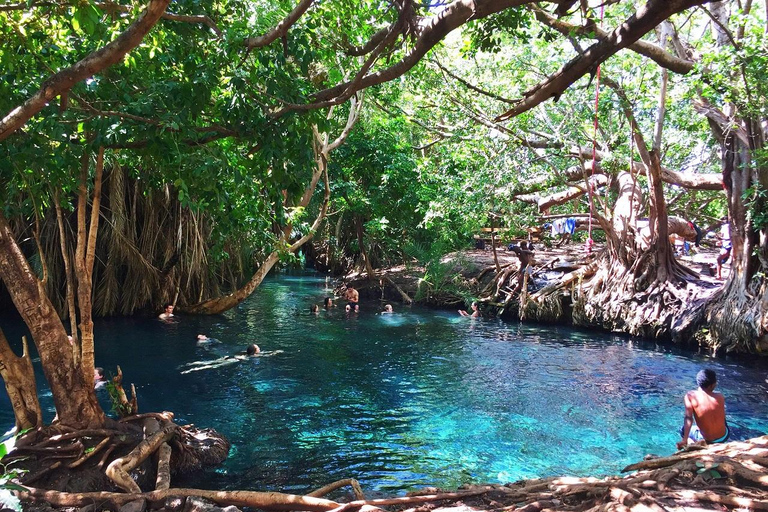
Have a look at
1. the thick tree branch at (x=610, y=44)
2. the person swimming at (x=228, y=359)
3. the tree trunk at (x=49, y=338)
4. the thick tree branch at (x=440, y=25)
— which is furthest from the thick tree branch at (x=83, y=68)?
the person swimming at (x=228, y=359)

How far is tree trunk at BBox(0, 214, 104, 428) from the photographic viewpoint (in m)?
5.46

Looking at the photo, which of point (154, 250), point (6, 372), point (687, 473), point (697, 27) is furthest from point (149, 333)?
point (697, 27)

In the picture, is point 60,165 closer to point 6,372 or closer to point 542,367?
point 6,372

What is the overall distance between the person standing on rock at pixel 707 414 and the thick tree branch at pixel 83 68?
6.74 meters

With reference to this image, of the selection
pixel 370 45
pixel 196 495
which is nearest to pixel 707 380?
pixel 370 45

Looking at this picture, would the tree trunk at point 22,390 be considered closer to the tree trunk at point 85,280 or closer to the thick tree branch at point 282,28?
the tree trunk at point 85,280

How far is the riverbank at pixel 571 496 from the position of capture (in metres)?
3.58

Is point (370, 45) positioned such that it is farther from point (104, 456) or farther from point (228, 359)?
point (228, 359)

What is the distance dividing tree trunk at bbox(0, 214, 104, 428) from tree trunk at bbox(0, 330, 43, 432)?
0.18 m

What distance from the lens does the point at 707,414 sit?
6637mm

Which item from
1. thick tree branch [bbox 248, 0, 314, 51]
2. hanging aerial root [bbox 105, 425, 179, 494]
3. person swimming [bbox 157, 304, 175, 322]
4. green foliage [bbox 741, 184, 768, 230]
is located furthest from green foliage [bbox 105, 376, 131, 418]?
green foliage [bbox 741, 184, 768, 230]

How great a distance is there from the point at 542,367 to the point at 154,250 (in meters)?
10.9

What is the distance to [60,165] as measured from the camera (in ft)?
17.0

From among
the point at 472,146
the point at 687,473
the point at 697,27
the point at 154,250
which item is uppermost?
the point at 697,27
